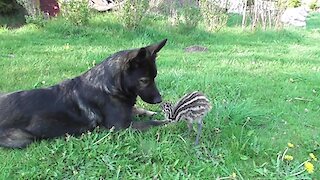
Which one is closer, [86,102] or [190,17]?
[86,102]

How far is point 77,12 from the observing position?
955 centimetres

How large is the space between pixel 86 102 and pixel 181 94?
5.40ft

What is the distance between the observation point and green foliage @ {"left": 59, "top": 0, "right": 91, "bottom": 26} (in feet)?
31.3

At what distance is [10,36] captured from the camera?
8984 millimetres

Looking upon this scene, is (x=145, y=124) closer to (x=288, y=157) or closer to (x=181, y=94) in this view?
(x=181, y=94)

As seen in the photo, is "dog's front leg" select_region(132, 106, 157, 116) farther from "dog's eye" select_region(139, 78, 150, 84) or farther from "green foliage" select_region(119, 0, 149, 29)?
"green foliage" select_region(119, 0, 149, 29)

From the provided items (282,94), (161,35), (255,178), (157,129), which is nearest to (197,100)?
(157,129)

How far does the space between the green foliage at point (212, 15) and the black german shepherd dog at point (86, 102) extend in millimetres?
6977

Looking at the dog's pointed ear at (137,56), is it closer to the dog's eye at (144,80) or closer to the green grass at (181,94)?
the dog's eye at (144,80)

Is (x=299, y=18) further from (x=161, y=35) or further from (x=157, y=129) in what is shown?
(x=157, y=129)

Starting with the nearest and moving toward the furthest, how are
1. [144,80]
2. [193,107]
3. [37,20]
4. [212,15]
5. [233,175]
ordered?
1. [233,175]
2. [193,107]
3. [144,80]
4. [37,20]
5. [212,15]

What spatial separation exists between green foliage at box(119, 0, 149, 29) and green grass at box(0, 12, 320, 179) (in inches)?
10.9

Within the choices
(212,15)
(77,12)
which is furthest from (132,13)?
(212,15)

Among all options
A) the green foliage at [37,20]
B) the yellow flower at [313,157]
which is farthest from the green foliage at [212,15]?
the yellow flower at [313,157]
